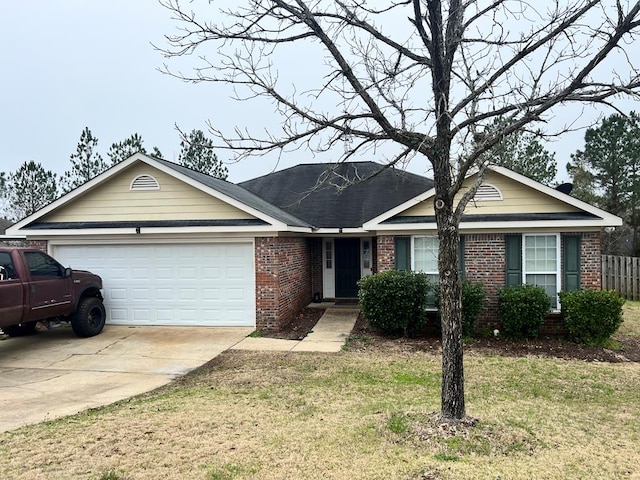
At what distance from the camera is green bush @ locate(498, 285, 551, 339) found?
9664 millimetres

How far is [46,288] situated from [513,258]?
32.6 ft

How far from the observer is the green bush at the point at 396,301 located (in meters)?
10.1

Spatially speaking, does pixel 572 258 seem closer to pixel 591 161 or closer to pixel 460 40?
pixel 460 40

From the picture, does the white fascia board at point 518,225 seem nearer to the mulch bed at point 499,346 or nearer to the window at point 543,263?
the window at point 543,263

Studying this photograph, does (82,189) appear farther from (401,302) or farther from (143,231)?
(401,302)

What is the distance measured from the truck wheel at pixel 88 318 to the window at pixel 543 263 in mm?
9761

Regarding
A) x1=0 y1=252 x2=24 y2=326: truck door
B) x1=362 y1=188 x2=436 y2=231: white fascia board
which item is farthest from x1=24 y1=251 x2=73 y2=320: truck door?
x1=362 y1=188 x2=436 y2=231: white fascia board

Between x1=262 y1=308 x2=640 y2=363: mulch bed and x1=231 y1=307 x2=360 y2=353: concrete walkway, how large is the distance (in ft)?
0.89

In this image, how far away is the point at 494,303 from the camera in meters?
10.6

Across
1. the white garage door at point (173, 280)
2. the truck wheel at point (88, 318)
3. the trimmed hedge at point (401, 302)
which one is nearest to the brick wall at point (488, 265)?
the trimmed hedge at point (401, 302)

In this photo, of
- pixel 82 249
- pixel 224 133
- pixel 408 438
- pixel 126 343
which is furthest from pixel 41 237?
pixel 408 438

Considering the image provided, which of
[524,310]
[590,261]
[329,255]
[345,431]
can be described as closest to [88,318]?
[345,431]

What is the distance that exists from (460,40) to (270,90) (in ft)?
6.95

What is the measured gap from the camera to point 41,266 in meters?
9.18
